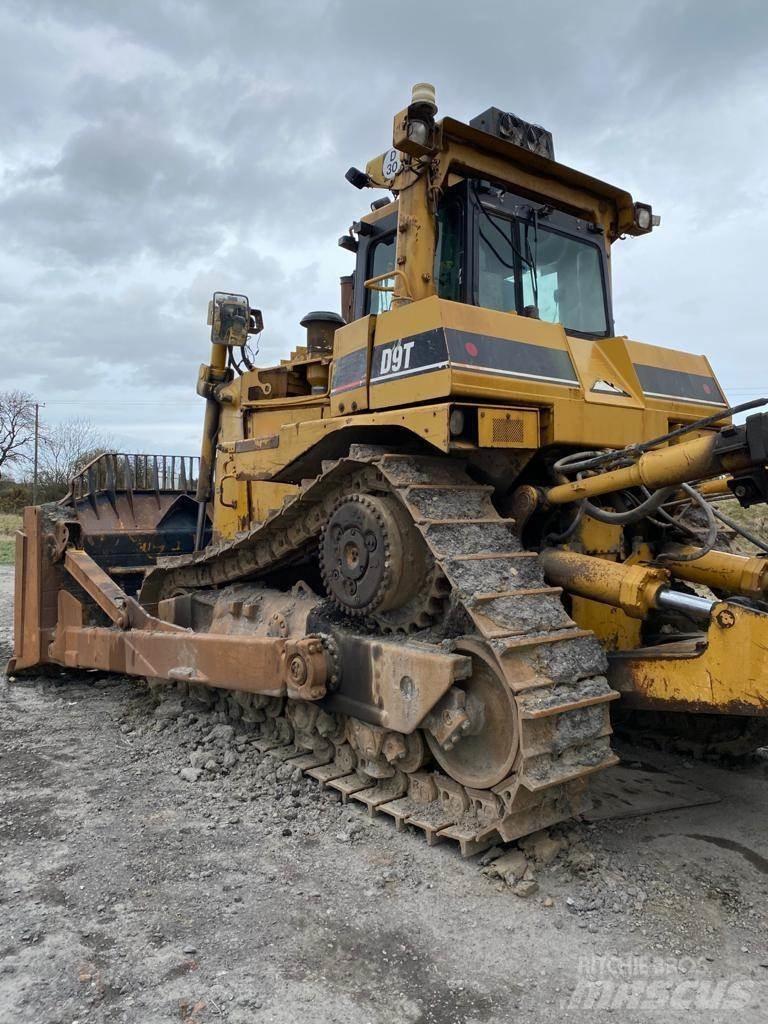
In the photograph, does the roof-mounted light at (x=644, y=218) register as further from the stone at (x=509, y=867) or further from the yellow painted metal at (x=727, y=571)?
A: the stone at (x=509, y=867)

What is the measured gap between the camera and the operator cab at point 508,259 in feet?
15.6

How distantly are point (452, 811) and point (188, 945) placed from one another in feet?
4.40

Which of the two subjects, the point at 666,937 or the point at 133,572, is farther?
the point at 133,572

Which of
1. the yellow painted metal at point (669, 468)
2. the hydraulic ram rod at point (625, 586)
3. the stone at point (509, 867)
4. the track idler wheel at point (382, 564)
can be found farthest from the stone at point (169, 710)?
the yellow painted metal at point (669, 468)

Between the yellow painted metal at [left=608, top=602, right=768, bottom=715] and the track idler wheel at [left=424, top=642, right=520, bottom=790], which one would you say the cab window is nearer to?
the track idler wheel at [left=424, top=642, right=520, bottom=790]

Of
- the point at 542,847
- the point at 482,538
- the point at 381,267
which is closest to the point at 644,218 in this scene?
the point at 381,267

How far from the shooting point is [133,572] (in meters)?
7.86

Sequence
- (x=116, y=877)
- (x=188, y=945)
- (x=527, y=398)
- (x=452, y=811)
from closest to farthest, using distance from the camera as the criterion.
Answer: (x=188, y=945) → (x=116, y=877) → (x=452, y=811) → (x=527, y=398)

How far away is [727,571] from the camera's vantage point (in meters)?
4.05

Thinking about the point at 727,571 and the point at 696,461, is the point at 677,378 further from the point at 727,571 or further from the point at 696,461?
the point at 696,461

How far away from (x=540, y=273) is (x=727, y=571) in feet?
7.33

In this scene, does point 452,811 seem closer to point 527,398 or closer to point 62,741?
point 527,398

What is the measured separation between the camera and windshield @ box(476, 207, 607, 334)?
15.8 feet

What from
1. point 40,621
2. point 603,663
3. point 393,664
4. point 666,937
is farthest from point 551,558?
point 40,621
